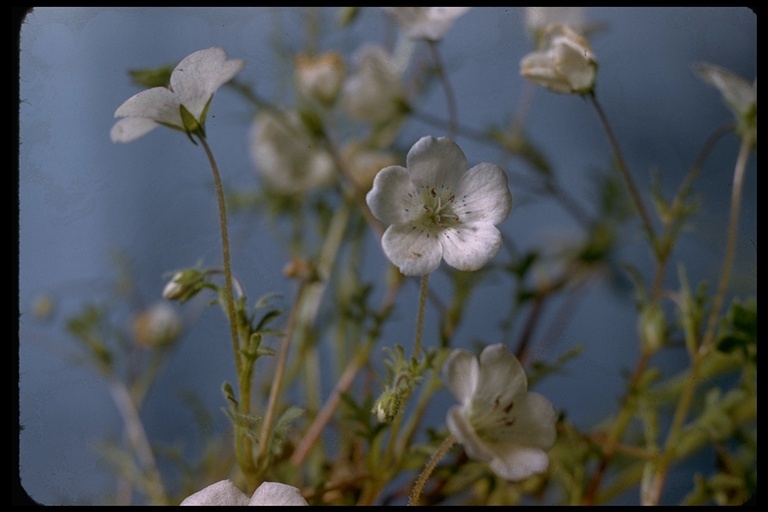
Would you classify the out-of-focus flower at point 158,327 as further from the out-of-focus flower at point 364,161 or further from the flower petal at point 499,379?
the flower petal at point 499,379

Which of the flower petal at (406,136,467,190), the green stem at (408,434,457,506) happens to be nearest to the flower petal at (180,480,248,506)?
the green stem at (408,434,457,506)

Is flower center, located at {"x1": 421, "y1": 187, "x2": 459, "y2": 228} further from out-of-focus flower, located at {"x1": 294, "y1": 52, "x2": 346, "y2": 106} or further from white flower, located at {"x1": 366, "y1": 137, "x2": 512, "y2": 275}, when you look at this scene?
out-of-focus flower, located at {"x1": 294, "y1": 52, "x2": 346, "y2": 106}

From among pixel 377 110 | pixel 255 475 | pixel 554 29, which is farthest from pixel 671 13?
pixel 255 475

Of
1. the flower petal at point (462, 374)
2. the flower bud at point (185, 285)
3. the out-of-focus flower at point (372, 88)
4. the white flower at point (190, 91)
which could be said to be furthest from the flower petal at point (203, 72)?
the out-of-focus flower at point (372, 88)

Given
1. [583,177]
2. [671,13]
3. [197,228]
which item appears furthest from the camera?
[583,177]

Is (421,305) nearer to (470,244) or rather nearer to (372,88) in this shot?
(470,244)
